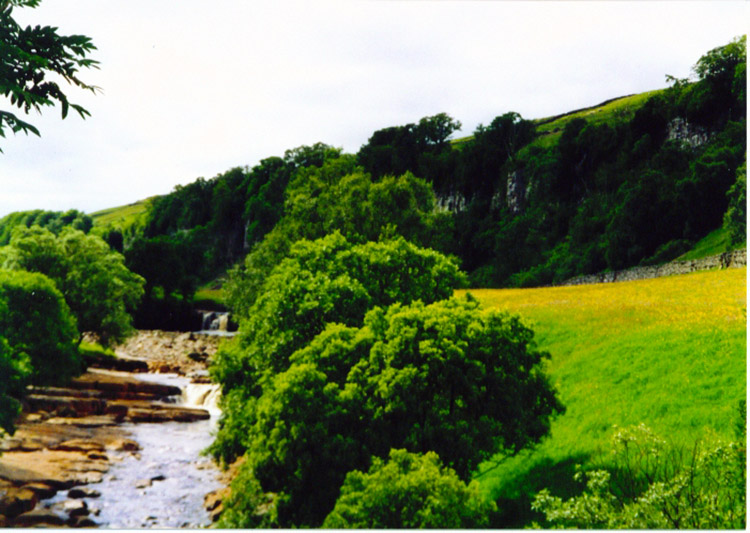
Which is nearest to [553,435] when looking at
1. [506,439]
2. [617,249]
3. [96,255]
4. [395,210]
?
[506,439]

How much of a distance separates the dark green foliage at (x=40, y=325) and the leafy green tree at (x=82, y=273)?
25.9 ft

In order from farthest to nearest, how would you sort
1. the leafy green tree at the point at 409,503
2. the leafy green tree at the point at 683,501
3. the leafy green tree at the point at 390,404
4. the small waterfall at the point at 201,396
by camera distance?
the small waterfall at the point at 201,396 < the leafy green tree at the point at 390,404 < the leafy green tree at the point at 409,503 < the leafy green tree at the point at 683,501

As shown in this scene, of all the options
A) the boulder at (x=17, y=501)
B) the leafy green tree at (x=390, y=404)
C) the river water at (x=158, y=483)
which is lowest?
the river water at (x=158, y=483)

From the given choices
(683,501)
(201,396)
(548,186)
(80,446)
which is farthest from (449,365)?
(548,186)

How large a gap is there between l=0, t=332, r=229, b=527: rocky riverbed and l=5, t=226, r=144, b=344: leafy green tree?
3389 millimetres

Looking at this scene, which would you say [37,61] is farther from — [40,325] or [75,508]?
[40,325]

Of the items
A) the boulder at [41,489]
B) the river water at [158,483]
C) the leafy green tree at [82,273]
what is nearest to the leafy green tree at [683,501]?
the river water at [158,483]

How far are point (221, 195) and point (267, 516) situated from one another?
5329cm

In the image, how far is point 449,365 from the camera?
12.9 m

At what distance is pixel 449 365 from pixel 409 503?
10.9 ft

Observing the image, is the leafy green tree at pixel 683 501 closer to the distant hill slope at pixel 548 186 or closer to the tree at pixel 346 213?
the distant hill slope at pixel 548 186

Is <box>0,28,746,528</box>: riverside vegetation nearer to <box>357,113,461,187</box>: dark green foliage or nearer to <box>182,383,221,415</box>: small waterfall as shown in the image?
<box>357,113,461,187</box>: dark green foliage

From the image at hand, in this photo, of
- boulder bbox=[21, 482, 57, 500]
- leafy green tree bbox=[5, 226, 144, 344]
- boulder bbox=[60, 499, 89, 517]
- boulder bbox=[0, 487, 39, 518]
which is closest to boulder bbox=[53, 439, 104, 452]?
boulder bbox=[21, 482, 57, 500]

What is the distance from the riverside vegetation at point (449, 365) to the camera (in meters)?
10.7
